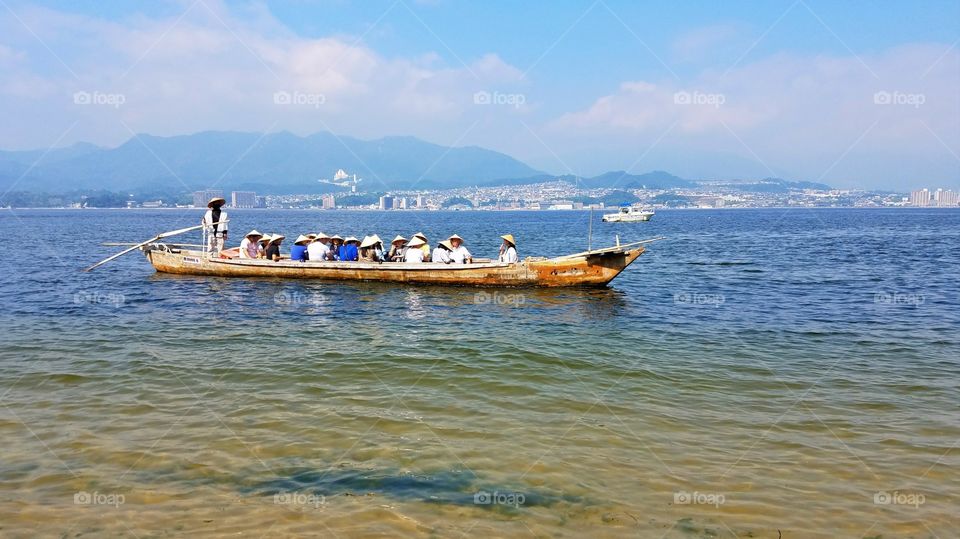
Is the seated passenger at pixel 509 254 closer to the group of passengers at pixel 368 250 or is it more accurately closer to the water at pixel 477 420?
the group of passengers at pixel 368 250

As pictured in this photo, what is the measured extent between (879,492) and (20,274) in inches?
1197

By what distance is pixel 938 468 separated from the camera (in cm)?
713

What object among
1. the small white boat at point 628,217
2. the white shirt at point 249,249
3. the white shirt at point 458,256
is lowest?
the white shirt at point 458,256

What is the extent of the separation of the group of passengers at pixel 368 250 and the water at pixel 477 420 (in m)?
3.61

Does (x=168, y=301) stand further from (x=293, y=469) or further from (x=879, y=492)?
(x=879, y=492)

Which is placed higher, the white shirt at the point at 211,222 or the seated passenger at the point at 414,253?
the white shirt at the point at 211,222

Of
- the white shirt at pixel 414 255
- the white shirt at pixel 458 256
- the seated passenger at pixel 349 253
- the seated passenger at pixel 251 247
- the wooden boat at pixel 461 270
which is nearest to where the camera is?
the wooden boat at pixel 461 270

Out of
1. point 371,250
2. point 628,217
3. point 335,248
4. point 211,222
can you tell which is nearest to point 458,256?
point 371,250

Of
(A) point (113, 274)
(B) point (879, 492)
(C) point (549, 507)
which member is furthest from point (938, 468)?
(A) point (113, 274)

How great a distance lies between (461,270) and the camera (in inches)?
813

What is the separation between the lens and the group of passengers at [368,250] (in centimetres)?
2144

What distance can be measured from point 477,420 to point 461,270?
1212 cm

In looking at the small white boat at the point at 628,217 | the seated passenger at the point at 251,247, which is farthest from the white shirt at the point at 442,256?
the small white boat at the point at 628,217

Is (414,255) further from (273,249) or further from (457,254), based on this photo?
(273,249)
